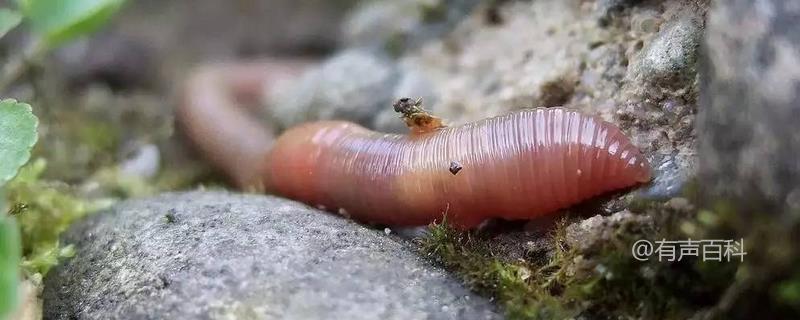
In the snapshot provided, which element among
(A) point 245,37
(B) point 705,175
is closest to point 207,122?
(A) point 245,37

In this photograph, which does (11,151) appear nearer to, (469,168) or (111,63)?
(469,168)

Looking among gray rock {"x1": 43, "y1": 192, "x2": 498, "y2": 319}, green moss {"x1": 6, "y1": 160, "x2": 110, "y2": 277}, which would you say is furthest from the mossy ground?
green moss {"x1": 6, "y1": 160, "x2": 110, "y2": 277}

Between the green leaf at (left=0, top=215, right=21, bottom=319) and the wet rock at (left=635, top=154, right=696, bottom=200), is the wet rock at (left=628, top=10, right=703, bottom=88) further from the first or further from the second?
the green leaf at (left=0, top=215, right=21, bottom=319)

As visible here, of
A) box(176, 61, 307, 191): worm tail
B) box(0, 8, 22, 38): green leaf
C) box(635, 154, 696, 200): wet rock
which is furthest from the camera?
box(176, 61, 307, 191): worm tail

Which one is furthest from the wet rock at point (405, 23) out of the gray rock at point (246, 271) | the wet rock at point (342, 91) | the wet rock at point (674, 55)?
the gray rock at point (246, 271)

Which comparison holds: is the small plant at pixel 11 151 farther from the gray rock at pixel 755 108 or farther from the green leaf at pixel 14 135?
the gray rock at pixel 755 108

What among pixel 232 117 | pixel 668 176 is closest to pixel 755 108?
pixel 668 176

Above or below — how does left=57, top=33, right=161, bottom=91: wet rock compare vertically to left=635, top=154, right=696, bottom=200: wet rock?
above
